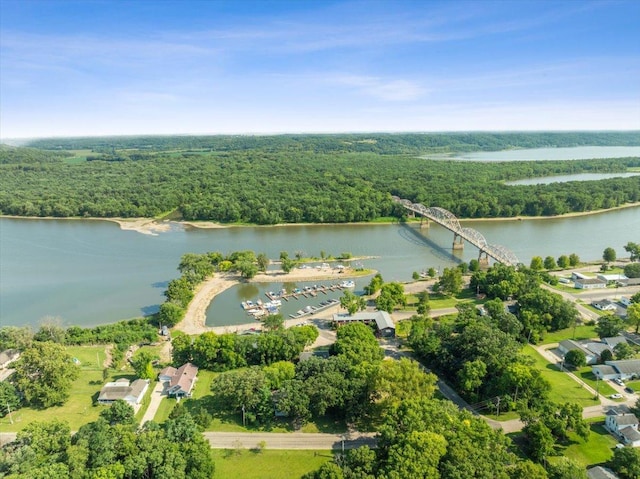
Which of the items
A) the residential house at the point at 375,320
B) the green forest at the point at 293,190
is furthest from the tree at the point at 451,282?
the green forest at the point at 293,190

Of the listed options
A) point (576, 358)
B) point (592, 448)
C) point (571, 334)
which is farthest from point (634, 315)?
point (592, 448)

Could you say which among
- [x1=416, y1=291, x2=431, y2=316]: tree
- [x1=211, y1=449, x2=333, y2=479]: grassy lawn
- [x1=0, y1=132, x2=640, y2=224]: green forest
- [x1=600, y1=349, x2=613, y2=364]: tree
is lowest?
[x1=211, y1=449, x2=333, y2=479]: grassy lawn

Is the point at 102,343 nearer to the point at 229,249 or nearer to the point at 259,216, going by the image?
the point at 229,249

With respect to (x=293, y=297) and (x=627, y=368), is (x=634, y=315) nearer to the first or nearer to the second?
(x=627, y=368)

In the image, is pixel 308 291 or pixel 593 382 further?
pixel 308 291

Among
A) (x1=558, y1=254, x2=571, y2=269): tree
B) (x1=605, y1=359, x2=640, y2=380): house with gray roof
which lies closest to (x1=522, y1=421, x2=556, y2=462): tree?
(x1=605, y1=359, x2=640, y2=380): house with gray roof

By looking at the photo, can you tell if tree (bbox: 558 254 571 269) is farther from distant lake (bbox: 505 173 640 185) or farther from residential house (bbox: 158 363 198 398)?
distant lake (bbox: 505 173 640 185)

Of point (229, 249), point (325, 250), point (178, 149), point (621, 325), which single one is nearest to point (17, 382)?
point (229, 249)
